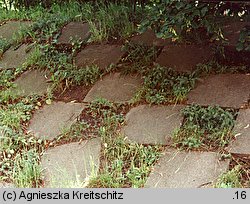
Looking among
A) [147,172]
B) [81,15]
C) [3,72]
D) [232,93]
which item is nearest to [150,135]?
[147,172]

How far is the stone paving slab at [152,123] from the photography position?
11.3 ft

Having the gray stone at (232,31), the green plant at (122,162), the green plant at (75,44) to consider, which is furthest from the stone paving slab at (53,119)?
the gray stone at (232,31)

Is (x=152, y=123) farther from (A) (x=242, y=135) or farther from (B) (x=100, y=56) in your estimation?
(B) (x=100, y=56)

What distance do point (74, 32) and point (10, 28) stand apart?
738 mm

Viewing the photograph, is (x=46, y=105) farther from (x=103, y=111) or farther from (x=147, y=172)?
(x=147, y=172)

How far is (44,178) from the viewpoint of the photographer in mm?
3248

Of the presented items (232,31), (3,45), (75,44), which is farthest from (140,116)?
(3,45)

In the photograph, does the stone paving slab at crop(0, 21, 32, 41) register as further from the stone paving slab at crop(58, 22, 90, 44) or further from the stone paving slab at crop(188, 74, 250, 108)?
the stone paving slab at crop(188, 74, 250, 108)

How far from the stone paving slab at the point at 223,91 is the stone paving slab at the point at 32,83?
113 cm

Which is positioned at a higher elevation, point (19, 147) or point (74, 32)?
point (74, 32)

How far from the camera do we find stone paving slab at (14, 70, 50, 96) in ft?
13.5

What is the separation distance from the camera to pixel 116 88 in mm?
3998

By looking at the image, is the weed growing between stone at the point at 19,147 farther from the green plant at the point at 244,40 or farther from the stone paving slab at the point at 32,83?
the green plant at the point at 244,40

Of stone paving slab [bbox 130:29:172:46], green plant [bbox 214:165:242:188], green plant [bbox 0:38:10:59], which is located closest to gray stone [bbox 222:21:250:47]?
stone paving slab [bbox 130:29:172:46]
